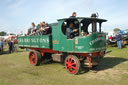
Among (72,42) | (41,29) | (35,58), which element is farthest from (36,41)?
(72,42)

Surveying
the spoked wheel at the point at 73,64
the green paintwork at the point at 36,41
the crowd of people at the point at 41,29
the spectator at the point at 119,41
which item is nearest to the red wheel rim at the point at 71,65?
the spoked wheel at the point at 73,64

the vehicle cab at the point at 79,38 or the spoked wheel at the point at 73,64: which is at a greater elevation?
the vehicle cab at the point at 79,38

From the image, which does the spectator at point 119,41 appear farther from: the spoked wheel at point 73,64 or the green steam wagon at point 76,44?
the spoked wheel at point 73,64

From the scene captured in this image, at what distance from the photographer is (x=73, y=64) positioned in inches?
236

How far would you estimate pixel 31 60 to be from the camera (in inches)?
340

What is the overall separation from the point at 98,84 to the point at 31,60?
5.07 meters

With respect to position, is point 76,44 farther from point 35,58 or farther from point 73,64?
point 35,58

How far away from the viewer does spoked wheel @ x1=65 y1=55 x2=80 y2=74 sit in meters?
5.79

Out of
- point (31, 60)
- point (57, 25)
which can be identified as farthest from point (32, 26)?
point (57, 25)

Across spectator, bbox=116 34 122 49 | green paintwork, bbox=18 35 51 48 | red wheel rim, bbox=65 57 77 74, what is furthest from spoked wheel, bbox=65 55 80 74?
spectator, bbox=116 34 122 49

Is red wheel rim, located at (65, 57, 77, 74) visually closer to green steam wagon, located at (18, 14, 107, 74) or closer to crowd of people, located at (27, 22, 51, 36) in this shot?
green steam wagon, located at (18, 14, 107, 74)

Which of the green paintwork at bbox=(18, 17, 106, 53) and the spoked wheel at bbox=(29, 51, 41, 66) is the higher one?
the green paintwork at bbox=(18, 17, 106, 53)

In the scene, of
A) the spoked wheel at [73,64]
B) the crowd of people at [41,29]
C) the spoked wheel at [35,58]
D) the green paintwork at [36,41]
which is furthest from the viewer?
the spoked wheel at [35,58]

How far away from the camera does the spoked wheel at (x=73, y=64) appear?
19.0ft
